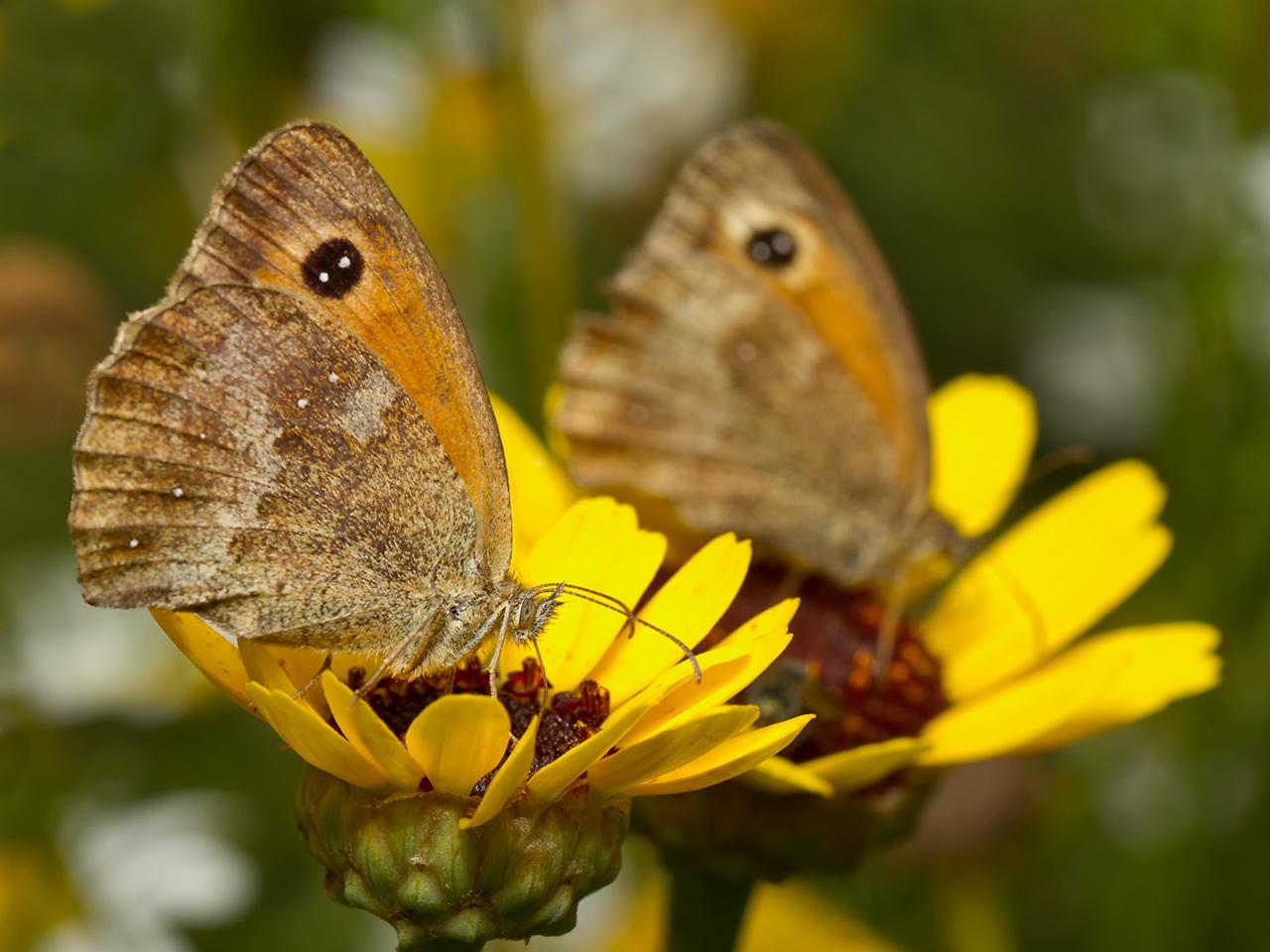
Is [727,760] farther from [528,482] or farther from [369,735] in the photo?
[528,482]

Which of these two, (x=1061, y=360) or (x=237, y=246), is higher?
(x=237, y=246)

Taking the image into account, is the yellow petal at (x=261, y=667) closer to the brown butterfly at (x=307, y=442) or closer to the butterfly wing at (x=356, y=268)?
the brown butterfly at (x=307, y=442)

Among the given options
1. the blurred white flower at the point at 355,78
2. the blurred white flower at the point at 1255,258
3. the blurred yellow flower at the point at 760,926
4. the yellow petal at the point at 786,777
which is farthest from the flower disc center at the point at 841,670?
the blurred white flower at the point at 355,78

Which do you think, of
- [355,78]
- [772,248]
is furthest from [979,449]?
[355,78]

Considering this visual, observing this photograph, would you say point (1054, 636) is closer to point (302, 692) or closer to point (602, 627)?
point (602, 627)

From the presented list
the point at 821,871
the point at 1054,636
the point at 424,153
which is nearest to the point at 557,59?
the point at 424,153

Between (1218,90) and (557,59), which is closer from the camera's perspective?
(1218,90)
